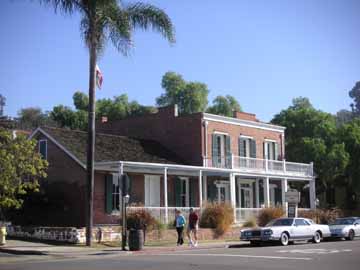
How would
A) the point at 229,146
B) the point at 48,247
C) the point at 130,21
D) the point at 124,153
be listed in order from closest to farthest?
the point at 48,247, the point at 130,21, the point at 124,153, the point at 229,146

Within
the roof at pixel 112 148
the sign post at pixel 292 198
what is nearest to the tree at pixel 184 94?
the roof at pixel 112 148

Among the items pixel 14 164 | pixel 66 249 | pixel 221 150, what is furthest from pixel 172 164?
pixel 66 249

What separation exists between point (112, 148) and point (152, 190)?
11.5 feet

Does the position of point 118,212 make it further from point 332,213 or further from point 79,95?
point 79,95

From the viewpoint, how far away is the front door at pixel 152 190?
35219 millimetres

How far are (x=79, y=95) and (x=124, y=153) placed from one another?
3195 cm

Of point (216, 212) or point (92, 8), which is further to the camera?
point (216, 212)

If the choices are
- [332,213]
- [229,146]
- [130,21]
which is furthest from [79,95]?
[130,21]

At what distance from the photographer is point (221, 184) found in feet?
133

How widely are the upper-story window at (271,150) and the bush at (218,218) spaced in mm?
11237

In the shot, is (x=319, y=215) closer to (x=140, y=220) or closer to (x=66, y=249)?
(x=140, y=220)

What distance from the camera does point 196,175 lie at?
123 ft

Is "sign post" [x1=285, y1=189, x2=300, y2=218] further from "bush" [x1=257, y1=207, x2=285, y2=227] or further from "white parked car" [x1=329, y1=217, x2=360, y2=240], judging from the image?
"bush" [x1=257, y1=207, x2=285, y2=227]

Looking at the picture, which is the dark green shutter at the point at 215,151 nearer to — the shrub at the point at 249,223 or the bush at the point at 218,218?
the shrub at the point at 249,223
